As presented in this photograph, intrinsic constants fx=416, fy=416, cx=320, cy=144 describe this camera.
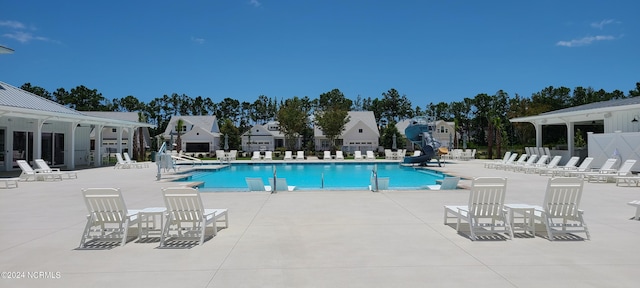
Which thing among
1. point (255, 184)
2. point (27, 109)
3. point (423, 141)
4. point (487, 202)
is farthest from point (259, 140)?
point (487, 202)

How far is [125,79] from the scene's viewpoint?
48.1 meters

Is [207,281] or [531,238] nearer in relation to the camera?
[207,281]

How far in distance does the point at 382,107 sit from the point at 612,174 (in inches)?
2149

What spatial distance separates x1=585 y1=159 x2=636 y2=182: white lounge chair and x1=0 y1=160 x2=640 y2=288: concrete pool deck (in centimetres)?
672

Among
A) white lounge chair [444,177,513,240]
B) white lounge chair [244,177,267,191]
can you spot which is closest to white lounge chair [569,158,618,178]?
white lounge chair [444,177,513,240]

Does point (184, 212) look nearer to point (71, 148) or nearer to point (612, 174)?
point (612, 174)

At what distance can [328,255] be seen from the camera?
492 centimetres

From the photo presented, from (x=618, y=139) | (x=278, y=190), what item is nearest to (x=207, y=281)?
(x=278, y=190)

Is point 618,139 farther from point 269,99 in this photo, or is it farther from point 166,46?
point 269,99

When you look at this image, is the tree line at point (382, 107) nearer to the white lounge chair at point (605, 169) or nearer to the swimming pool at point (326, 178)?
the swimming pool at point (326, 178)

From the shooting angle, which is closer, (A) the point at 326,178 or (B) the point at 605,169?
(B) the point at 605,169

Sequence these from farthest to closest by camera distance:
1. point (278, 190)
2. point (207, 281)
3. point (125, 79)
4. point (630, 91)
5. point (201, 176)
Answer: point (630, 91) < point (125, 79) < point (201, 176) < point (278, 190) < point (207, 281)

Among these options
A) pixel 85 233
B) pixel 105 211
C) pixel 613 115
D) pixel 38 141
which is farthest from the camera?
pixel 613 115

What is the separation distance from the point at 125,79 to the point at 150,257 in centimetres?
4856
